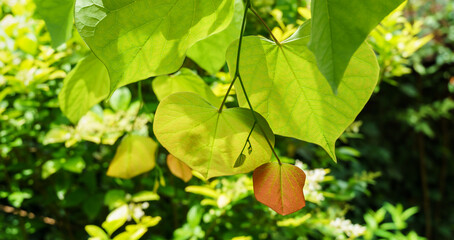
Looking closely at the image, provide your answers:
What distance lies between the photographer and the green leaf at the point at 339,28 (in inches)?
7.1

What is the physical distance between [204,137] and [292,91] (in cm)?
7

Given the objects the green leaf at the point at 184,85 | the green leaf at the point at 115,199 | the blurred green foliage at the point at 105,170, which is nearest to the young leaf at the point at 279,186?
the green leaf at the point at 184,85

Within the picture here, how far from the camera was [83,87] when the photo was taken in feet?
1.28

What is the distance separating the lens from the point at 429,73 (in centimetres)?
261

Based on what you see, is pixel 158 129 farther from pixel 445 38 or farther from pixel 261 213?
pixel 445 38

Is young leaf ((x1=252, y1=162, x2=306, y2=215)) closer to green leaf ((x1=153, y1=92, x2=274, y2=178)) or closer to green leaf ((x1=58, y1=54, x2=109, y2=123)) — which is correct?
green leaf ((x1=153, y1=92, x2=274, y2=178))

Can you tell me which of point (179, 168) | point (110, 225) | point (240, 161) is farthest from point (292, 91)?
point (110, 225)

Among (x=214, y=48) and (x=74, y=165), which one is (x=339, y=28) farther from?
(x=74, y=165)

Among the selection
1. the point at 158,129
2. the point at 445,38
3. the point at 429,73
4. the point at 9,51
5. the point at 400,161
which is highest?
the point at 158,129

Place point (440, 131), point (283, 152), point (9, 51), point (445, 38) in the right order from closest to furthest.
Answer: point (9, 51)
point (283, 152)
point (445, 38)
point (440, 131)

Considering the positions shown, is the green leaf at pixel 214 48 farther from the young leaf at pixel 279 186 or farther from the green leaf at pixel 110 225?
the green leaf at pixel 110 225

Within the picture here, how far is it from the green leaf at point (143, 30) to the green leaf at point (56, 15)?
0.39 feet

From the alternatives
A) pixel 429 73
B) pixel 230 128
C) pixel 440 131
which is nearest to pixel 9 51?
pixel 230 128

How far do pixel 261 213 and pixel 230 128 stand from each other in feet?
2.21
